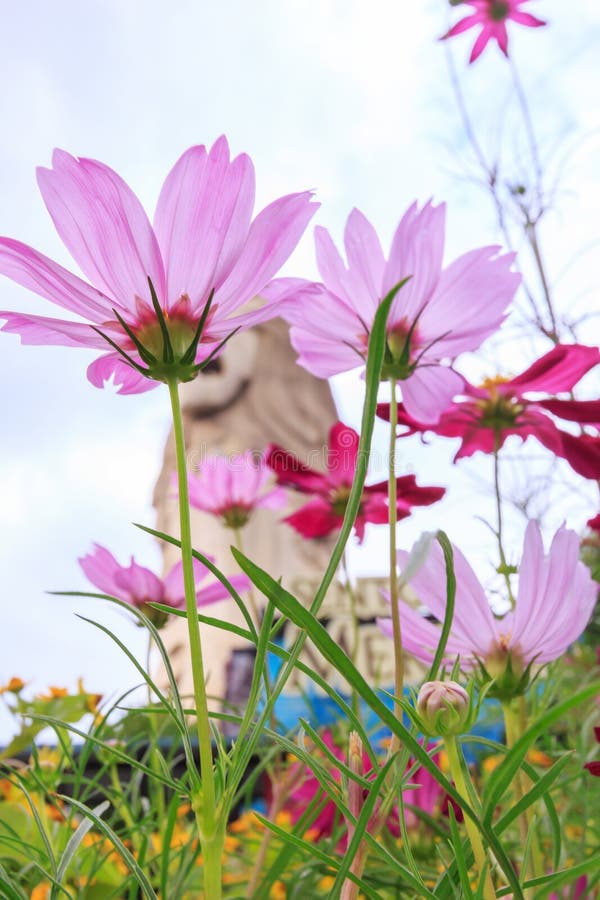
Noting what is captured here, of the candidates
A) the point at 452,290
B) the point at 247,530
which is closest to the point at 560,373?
the point at 452,290

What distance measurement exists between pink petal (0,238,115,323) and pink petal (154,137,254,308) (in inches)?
0.9

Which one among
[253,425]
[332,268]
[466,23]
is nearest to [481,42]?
[466,23]

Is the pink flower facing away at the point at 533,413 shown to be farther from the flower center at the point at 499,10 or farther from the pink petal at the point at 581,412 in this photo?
the flower center at the point at 499,10

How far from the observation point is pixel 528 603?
249 millimetres

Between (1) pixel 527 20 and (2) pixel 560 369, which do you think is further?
(1) pixel 527 20

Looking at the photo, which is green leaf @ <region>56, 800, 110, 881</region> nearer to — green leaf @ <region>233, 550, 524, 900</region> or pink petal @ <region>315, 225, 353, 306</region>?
green leaf @ <region>233, 550, 524, 900</region>

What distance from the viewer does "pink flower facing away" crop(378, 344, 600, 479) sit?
327 mm

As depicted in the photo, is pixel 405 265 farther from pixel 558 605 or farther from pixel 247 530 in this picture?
pixel 247 530

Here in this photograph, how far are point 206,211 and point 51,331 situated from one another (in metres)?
0.05

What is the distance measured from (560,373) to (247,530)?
319cm

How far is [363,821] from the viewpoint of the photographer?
0.16m

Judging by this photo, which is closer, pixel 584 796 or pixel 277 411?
pixel 584 796

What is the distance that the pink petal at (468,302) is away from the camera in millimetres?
275

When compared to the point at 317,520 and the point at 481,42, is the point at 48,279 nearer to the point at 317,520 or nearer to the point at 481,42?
the point at 317,520
